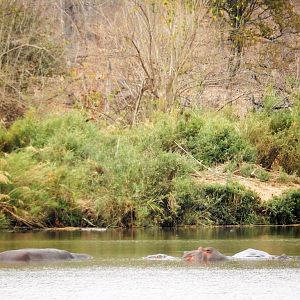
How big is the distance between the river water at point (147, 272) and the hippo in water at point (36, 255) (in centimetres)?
42

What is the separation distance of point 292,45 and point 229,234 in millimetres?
21696

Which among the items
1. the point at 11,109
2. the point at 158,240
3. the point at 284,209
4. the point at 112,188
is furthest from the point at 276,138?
the point at 158,240

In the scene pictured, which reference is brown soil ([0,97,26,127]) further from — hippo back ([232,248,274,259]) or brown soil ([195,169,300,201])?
hippo back ([232,248,274,259])

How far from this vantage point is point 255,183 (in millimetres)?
26281

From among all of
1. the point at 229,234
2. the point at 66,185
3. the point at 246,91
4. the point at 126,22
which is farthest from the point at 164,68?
the point at 229,234

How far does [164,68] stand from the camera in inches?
1217

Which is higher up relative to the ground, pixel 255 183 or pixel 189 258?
pixel 255 183

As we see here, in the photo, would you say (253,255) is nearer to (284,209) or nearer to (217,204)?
(217,204)

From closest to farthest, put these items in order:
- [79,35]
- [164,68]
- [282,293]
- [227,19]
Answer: [282,293]
[164,68]
[227,19]
[79,35]

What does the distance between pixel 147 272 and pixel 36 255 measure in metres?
2.30

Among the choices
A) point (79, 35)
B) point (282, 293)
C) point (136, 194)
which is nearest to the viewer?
point (282, 293)

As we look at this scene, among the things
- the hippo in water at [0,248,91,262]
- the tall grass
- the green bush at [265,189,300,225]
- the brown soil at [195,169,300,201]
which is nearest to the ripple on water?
the hippo in water at [0,248,91,262]

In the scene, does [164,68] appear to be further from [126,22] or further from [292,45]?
[292,45]

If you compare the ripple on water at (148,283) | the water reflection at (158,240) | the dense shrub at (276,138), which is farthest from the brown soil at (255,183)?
the ripple on water at (148,283)
